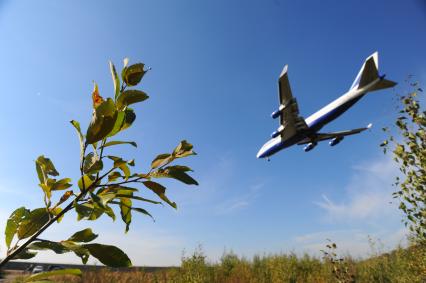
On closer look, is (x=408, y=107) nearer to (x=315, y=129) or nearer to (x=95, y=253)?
(x=95, y=253)

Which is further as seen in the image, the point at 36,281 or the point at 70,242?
the point at 70,242

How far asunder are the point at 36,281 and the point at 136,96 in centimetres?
69

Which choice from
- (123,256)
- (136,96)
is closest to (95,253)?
(123,256)

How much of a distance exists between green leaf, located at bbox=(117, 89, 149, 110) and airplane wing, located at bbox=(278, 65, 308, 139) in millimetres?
14964

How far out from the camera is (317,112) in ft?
57.7

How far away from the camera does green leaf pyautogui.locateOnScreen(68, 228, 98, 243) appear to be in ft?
3.63

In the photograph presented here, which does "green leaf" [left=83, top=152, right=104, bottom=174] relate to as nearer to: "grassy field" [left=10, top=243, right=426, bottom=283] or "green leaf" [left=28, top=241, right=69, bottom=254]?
"green leaf" [left=28, top=241, right=69, bottom=254]

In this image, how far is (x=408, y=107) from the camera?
21.1ft

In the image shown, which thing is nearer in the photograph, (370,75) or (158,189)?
(158,189)

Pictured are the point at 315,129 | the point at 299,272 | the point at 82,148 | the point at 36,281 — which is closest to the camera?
the point at 36,281

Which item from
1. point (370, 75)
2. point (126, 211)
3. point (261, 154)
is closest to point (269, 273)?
point (261, 154)

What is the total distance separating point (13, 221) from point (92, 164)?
38 cm

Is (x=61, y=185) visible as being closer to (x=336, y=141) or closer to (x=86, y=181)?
(x=86, y=181)

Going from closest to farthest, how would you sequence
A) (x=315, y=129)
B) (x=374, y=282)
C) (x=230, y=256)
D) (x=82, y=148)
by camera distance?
(x=82, y=148), (x=374, y=282), (x=315, y=129), (x=230, y=256)
